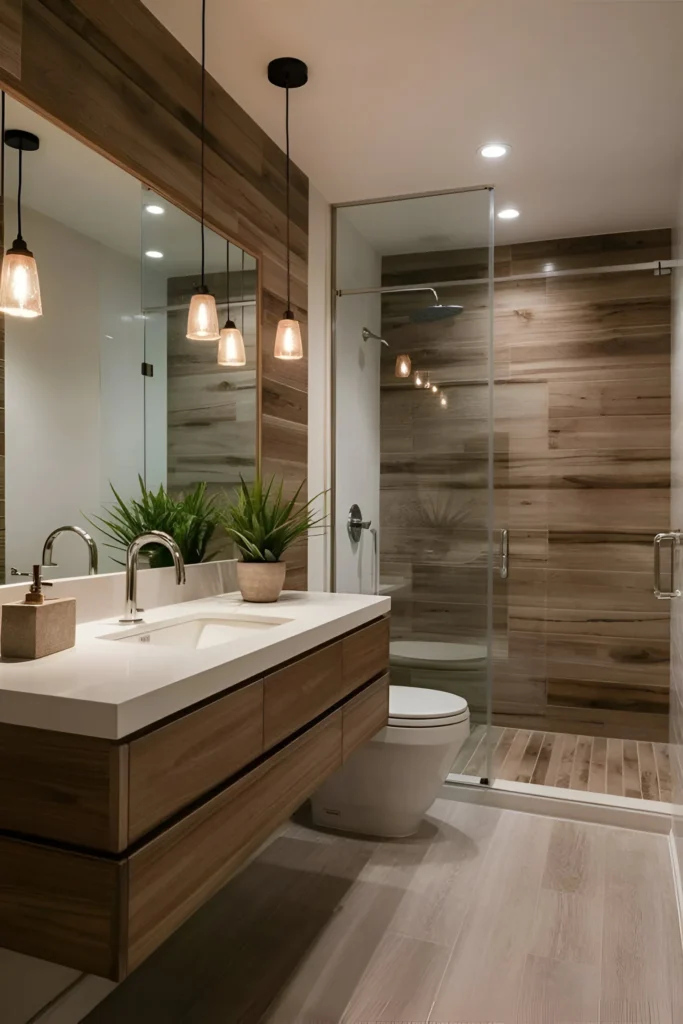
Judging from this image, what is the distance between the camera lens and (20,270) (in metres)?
1.53

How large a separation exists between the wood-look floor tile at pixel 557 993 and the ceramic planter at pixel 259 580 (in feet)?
3.78

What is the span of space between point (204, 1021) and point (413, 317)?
2.46 meters

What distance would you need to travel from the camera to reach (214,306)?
7.36 ft

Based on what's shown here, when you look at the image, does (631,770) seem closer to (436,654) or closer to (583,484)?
(436,654)

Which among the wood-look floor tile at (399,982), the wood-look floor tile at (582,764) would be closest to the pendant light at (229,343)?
the wood-look floor tile at (399,982)

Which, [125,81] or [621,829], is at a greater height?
[125,81]

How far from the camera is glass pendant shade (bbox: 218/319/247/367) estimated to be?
7.72 feet

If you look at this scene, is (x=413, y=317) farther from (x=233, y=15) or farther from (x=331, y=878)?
(x=331, y=878)

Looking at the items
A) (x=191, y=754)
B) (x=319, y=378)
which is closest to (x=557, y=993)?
(x=191, y=754)

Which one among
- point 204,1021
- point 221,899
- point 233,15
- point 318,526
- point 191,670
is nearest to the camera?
point 191,670

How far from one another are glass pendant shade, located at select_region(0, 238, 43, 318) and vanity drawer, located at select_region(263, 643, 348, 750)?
2.92ft

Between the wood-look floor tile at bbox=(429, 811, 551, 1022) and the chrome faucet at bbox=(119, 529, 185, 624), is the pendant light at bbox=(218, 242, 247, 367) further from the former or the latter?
the wood-look floor tile at bbox=(429, 811, 551, 1022)

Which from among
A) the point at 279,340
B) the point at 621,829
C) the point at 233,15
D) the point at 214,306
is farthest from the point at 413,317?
the point at 621,829

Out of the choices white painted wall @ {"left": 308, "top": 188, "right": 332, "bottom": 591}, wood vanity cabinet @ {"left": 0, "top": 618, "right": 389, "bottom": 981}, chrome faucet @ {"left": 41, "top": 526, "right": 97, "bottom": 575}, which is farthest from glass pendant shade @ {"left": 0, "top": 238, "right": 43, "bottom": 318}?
white painted wall @ {"left": 308, "top": 188, "right": 332, "bottom": 591}
